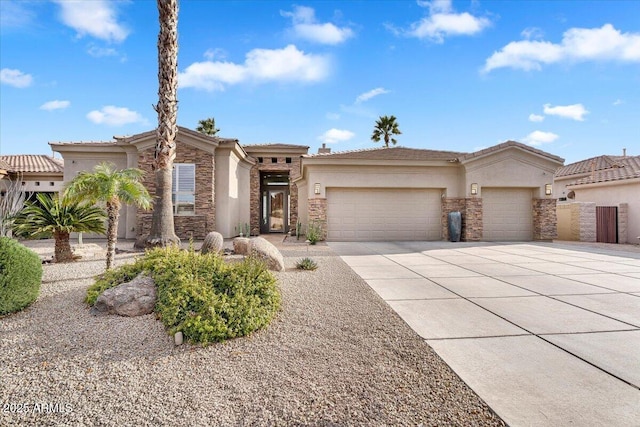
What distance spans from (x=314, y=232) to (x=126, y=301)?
9190 mm

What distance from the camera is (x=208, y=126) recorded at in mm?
27344

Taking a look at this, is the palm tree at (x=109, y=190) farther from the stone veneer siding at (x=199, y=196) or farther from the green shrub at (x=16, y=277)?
the stone veneer siding at (x=199, y=196)

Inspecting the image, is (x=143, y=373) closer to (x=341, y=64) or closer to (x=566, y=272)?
(x=566, y=272)

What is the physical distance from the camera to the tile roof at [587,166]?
19.8 meters

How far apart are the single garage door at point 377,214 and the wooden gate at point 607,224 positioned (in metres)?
8.99

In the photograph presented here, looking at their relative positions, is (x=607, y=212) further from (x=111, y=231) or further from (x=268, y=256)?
(x=111, y=231)

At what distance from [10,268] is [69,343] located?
184cm

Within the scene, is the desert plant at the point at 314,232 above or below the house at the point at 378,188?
below

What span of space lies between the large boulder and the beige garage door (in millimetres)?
14173

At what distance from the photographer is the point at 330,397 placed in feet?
7.86

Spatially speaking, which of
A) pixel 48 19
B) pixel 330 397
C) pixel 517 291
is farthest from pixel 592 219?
pixel 48 19

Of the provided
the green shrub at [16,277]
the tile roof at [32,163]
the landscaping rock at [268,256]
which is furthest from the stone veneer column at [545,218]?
the tile roof at [32,163]

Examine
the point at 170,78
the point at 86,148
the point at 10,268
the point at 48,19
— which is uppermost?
the point at 48,19

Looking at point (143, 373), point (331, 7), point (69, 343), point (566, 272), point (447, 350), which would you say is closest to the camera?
point (143, 373)
